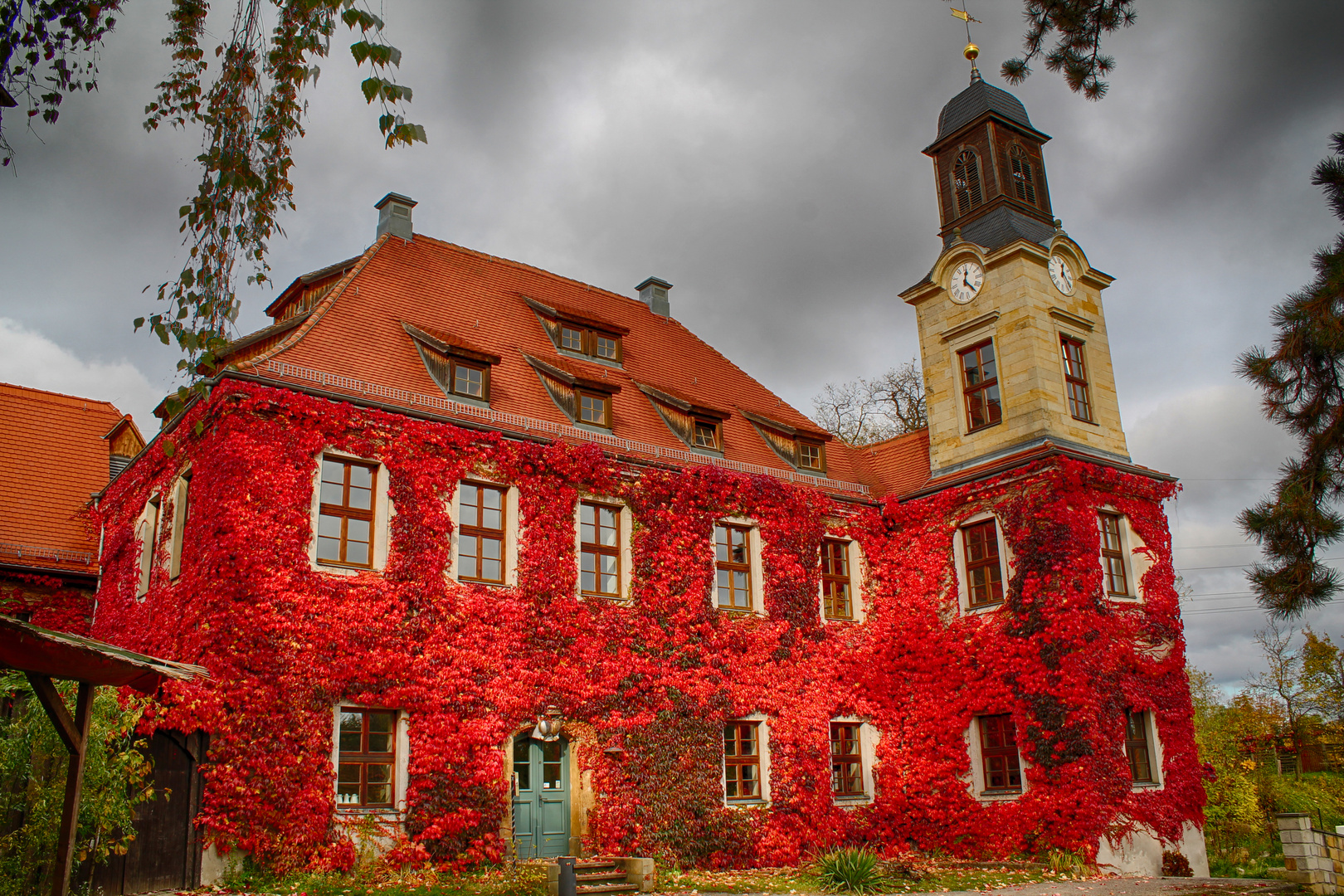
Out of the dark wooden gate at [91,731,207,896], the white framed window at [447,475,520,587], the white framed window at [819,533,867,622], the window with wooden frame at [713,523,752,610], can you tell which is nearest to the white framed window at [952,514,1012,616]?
the white framed window at [819,533,867,622]

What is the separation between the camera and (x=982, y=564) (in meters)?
20.0

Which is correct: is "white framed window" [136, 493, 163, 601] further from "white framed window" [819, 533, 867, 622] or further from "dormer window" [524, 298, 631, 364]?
"white framed window" [819, 533, 867, 622]

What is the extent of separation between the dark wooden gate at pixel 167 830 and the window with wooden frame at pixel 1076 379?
16.3 meters

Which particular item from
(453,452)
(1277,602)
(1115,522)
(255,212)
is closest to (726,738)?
(453,452)

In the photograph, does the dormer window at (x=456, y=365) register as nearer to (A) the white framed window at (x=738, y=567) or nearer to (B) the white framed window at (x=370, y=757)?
(A) the white framed window at (x=738, y=567)

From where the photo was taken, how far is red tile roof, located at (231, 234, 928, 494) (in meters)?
16.7

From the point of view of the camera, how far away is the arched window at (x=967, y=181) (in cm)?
2317

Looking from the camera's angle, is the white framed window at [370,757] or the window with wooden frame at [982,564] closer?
the white framed window at [370,757]

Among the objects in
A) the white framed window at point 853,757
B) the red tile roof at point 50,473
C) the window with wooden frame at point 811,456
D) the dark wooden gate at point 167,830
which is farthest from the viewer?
the window with wooden frame at point 811,456

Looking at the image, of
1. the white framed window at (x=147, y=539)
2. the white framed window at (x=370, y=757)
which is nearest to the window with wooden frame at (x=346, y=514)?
the white framed window at (x=370, y=757)

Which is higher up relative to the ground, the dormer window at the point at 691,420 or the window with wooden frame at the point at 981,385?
the window with wooden frame at the point at 981,385

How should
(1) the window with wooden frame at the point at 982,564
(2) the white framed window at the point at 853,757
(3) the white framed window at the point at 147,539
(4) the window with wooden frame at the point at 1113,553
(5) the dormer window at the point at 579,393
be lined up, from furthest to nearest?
(1) the window with wooden frame at the point at 982,564, (2) the white framed window at the point at 853,757, (4) the window with wooden frame at the point at 1113,553, (5) the dormer window at the point at 579,393, (3) the white framed window at the point at 147,539

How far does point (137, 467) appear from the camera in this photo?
1894 cm

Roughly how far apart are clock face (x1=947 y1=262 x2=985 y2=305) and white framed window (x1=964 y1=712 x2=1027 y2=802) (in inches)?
337
